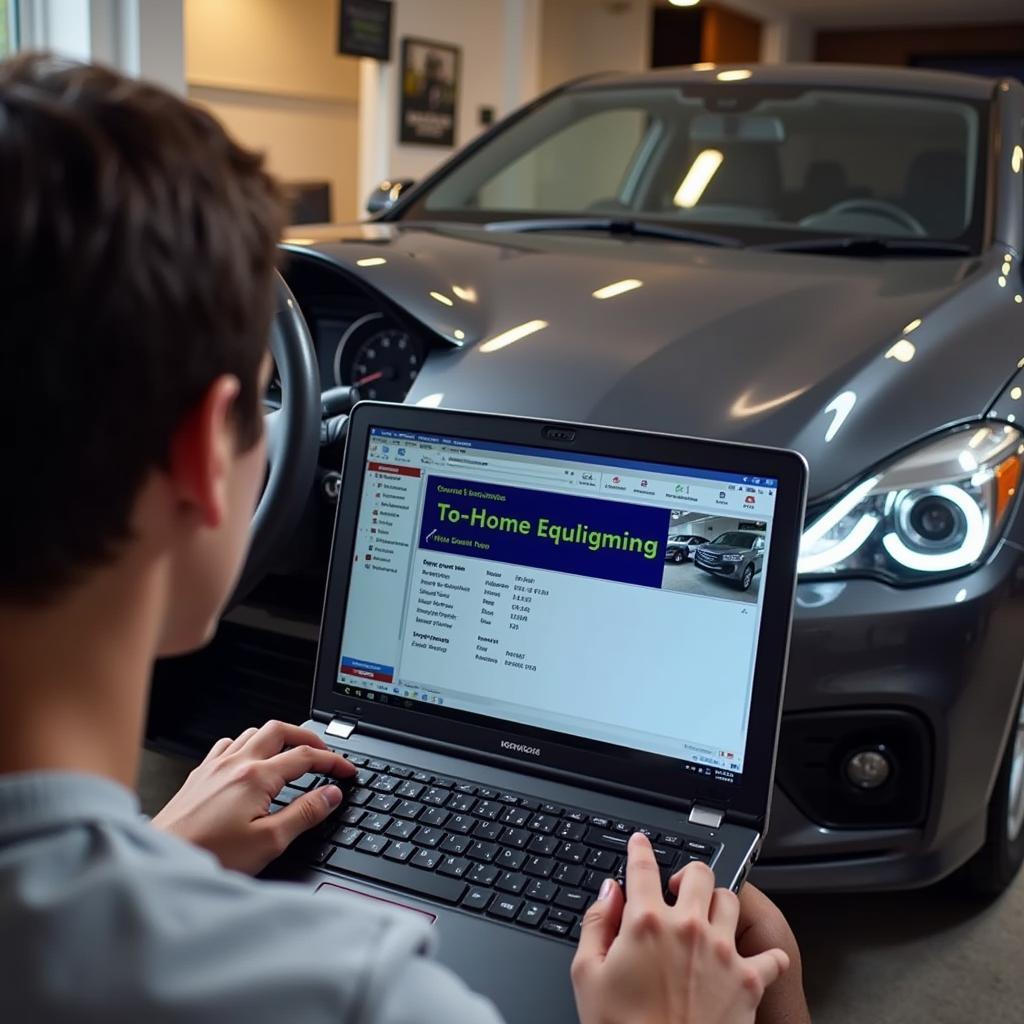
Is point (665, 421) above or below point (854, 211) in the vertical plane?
below

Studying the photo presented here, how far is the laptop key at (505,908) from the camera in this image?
A: 87cm

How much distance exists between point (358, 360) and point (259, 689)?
53cm

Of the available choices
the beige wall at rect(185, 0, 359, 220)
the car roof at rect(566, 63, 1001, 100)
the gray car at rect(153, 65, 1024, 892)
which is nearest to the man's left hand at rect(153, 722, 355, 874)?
the gray car at rect(153, 65, 1024, 892)

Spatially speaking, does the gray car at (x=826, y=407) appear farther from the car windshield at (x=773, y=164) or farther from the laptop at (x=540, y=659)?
the laptop at (x=540, y=659)

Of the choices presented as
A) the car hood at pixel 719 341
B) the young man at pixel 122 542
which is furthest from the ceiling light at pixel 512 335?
the young man at pixel 122 542

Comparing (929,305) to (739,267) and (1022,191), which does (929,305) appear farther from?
(1022,191)

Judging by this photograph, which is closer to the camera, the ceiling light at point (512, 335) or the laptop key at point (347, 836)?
the laptop key at point (347, 836)

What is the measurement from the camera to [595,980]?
2.40ft

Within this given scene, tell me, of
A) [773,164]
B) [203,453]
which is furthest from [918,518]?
[773,164]

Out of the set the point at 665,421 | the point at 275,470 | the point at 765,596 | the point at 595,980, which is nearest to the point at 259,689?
the point at 275,470

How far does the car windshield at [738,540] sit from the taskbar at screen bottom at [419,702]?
17 cm

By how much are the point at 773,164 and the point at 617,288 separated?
3.05 ft

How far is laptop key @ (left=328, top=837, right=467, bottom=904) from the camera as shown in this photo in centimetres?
90

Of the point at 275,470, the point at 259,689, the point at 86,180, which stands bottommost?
the point at 259,689
